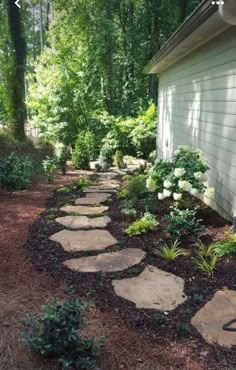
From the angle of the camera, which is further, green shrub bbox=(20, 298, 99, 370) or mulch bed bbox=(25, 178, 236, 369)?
mulch bed bbox=(25, 178, 236, 369)

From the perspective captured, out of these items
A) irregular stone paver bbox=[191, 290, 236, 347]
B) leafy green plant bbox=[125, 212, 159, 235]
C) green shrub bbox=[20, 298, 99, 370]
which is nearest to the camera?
green shrub bbox=[20, 298, 99, 370]

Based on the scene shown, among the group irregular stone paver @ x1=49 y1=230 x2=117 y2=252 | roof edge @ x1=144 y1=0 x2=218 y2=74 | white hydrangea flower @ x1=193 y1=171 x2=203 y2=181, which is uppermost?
roof edge @ x1=144 y1=0 x2=218 y2=74

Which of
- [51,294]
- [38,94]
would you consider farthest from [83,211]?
[38,94]

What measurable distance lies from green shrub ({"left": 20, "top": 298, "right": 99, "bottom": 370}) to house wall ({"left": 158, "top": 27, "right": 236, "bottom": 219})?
279cm

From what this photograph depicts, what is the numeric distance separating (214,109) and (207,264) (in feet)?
8.71

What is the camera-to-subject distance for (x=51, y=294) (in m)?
2.78

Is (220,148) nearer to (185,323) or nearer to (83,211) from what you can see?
(83,211)

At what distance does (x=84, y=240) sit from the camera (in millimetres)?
3875

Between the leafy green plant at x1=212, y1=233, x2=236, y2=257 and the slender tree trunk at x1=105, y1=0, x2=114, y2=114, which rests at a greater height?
the slender tree trunk at x1=105, y1=0, x2=114, y2=114

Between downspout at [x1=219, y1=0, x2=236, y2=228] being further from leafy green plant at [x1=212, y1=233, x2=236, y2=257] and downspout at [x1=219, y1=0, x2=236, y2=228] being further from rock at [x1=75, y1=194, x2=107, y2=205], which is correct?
rock at [x1=75, y1=194, x2=107, y2=205]

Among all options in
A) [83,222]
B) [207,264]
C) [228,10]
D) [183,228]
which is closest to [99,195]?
[83,222]

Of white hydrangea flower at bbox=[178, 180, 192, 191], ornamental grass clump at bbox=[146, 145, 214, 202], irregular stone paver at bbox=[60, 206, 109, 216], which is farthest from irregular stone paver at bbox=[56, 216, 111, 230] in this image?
white hydrangea flower at bbox=[178, 180, 192, 191]

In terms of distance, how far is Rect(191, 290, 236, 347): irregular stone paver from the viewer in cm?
229

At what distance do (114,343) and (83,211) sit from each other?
291 cm
